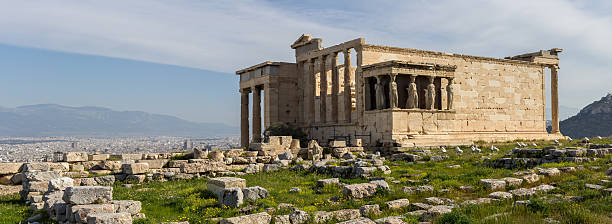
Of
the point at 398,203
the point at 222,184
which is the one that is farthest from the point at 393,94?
the point at 398,203

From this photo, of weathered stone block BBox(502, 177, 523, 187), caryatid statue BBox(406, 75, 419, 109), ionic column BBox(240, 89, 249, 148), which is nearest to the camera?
weathered stone block BBox(502, 177, 523, 187)

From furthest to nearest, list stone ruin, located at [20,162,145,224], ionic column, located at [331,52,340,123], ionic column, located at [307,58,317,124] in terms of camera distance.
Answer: ionic column, located at [307,58,317,124], ionic column, located at [331,52,340,123], stone ruin, located at [20,162,145,224]

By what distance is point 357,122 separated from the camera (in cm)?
2939

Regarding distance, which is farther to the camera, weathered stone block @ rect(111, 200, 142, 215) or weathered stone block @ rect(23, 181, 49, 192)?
weathered stone block @ rect(23, 181, 49, 192)

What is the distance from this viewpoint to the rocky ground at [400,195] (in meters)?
9.89

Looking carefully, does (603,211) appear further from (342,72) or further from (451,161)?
(342,72)

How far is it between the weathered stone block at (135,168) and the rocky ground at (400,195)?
487 millimetres

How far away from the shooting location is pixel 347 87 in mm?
30281

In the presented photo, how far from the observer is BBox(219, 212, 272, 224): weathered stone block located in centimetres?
962

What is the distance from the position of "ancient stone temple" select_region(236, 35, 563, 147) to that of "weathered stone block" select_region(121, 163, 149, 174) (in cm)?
1247

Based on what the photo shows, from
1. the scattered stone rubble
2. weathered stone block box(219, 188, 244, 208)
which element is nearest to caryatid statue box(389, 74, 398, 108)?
the scattered stone rubble

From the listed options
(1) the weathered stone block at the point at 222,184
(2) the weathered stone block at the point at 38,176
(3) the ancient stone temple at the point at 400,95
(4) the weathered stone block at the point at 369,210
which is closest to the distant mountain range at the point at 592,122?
(3) the ancient stone temple at the point at 400,95

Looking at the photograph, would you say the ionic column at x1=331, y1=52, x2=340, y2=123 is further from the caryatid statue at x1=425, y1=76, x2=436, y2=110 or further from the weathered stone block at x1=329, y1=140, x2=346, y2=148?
the weathered stone block at x1=329, y1=140, x2=346, y2=148

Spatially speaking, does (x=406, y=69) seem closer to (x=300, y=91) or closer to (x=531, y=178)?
(x=300, y=91)
